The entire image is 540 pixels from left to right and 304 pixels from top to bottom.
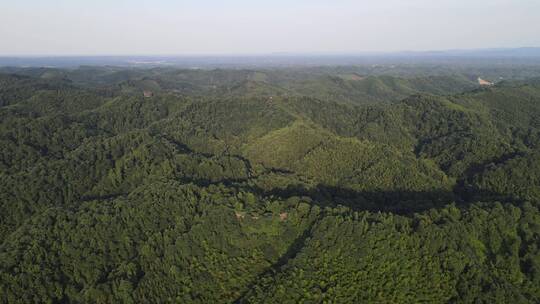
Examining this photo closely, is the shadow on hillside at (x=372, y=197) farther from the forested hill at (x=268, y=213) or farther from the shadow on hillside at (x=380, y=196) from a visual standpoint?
the forested hill at (x=268, y=213)

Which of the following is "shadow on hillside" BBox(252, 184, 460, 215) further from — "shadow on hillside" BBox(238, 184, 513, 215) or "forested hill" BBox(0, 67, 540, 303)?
"forested hill" BBox(0, 67, 540, 303)

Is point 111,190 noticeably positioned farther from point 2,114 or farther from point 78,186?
point 2,114

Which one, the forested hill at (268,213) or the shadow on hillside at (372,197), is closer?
the forested hill at (268,213)

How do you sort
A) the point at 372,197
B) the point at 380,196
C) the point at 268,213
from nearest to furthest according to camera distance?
1. the point at 268,213
2. the point at 372,197
3. the point at 380,196

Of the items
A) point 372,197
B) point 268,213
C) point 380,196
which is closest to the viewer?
point 268,213

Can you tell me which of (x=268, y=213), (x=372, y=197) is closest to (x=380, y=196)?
(x=372, y=197)

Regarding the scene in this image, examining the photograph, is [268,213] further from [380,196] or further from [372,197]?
[380,196]

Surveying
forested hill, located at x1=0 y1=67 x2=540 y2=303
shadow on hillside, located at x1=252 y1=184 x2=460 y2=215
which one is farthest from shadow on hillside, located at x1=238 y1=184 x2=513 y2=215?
forested hill, located at x1=0 y1=67 x2=540 y2=303

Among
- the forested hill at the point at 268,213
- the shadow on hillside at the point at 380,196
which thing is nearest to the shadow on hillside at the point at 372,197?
the shadow on hillside at the point at 380,196
